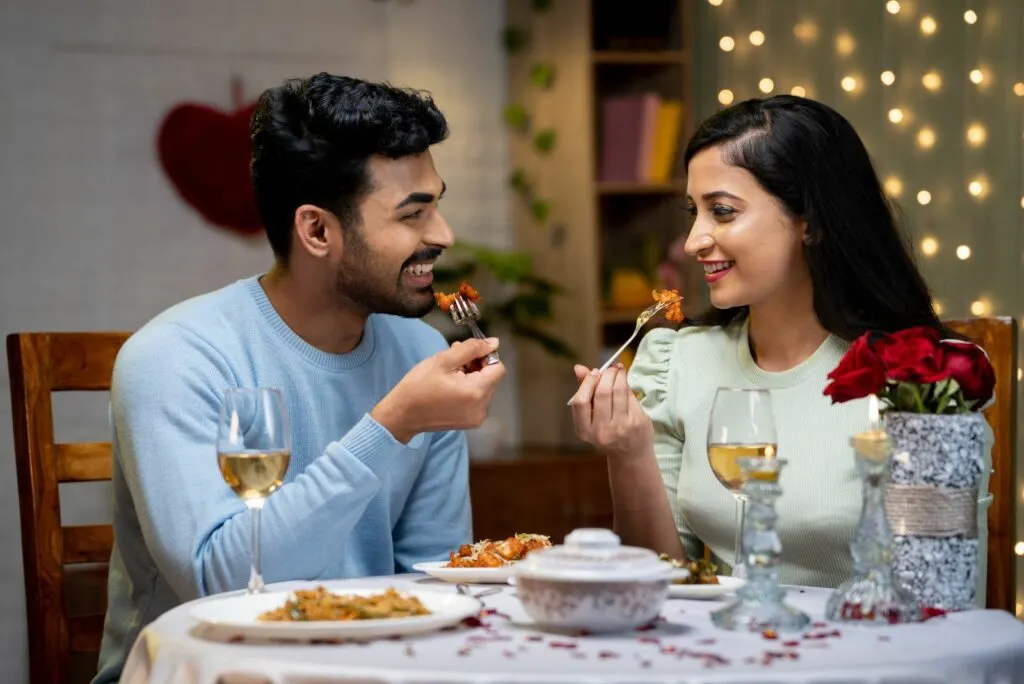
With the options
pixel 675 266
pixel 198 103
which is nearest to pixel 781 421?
pixel 675 266

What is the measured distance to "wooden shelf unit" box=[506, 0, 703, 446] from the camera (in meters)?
4.39

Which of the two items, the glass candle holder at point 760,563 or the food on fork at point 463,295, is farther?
the food on fork at point 463,295

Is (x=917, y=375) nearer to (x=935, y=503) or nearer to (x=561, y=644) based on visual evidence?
(x=935, y=503)

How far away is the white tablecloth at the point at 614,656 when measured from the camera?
1.21 metres

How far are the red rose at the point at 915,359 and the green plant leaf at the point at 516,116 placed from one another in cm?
314

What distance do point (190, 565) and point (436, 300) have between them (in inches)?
24.5

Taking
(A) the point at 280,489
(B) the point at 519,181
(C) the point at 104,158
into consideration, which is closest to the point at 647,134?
(B) the point at 519,181

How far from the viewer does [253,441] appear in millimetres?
1527

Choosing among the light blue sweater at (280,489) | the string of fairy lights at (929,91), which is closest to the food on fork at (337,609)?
the light blue sweater at (280,489)

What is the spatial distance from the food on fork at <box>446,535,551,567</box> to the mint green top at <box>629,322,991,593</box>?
36cm

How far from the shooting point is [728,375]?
2299mm

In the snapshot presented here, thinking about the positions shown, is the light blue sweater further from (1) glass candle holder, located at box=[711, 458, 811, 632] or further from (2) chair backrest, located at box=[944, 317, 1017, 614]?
(2) chair backrest, located at box=[944, 317, 1017, 614]

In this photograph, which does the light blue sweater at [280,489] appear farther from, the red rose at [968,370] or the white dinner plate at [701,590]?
the red rose at [968,370]

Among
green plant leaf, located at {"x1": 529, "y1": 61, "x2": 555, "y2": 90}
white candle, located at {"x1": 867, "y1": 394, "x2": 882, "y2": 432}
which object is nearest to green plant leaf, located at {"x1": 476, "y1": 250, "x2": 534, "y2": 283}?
green plant leaf, located at {"x1": 529, "y1": 61, "x2": 555, "y2": 90}
